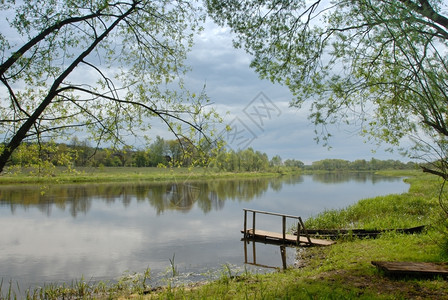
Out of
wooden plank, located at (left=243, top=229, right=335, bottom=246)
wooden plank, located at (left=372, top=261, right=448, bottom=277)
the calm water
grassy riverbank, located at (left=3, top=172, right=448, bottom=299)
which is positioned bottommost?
the calm water

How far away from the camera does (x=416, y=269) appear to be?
19.4 feet

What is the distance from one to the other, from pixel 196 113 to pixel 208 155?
3.20ft

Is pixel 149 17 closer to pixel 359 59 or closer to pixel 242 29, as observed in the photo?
pixel 242 29

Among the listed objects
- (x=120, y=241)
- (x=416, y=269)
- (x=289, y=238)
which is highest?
(x=416, y=269)

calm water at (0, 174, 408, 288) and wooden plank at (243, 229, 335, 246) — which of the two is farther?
wooden plank at (243, 229, 335, 246)

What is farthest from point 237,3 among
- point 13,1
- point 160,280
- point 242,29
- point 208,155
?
point 160,280

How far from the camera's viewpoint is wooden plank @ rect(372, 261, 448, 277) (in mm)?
5773

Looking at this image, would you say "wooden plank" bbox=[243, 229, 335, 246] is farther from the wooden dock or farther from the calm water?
the calm water

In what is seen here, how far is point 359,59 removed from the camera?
370 inches

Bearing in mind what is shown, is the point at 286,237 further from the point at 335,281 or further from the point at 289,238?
the point at 335,281

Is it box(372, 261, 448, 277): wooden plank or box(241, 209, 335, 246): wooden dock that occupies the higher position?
→ box(372, 261, 448, 277): wooden plank

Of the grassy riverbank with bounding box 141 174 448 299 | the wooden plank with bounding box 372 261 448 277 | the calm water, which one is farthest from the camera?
the calm water

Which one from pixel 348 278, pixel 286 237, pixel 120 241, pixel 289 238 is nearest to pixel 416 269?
pixel 348 278

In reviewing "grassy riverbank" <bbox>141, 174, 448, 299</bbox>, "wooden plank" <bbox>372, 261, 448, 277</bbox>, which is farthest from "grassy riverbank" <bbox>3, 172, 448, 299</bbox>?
"wooden plank" <bbox>372, 261, 448, 277</bbox>
